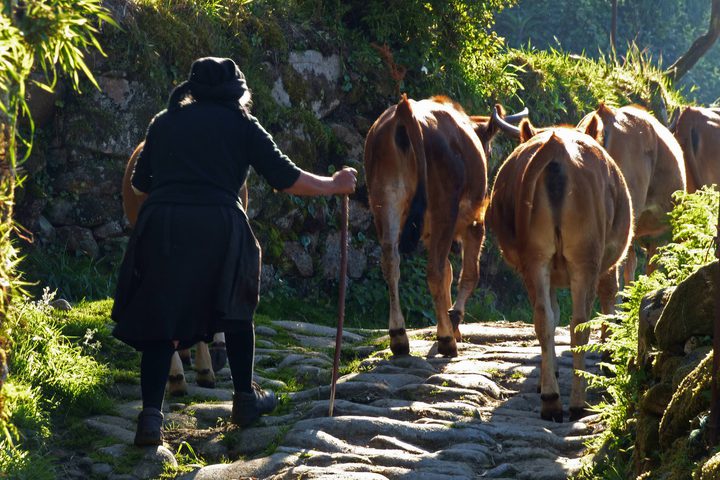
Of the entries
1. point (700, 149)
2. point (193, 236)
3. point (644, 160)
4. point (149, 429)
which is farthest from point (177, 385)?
point (700, 149)

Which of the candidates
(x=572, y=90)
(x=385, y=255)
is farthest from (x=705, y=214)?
(x=572, y=90)

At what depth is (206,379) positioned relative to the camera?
8.75m

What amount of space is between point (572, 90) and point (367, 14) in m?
4.10

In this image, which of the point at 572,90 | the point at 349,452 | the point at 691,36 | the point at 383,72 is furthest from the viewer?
the point at 691,36

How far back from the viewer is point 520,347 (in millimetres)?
10570

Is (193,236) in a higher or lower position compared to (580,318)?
higher

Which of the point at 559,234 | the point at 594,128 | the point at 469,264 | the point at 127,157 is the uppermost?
the point at 594,128

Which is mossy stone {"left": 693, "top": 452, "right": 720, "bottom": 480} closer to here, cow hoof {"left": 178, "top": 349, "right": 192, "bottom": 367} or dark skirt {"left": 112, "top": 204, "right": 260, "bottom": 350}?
dark skirt {"left": 112, "top": 204, "right": 260, "bottom": 350}

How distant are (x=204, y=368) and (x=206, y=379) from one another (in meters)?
0.08

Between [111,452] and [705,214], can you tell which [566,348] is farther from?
[111,452]

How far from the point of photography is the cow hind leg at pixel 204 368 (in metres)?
8.72

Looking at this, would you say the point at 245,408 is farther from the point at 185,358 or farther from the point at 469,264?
the point at 469,264

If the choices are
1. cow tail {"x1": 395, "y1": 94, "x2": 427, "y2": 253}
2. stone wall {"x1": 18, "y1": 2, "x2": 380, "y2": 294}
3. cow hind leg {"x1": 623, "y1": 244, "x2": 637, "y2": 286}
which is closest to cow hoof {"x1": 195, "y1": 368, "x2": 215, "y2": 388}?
cow tail {"x1": 395, "y1": 94, "x2": 427, "y2": 253}

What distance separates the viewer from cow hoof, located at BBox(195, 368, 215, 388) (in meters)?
8.75
